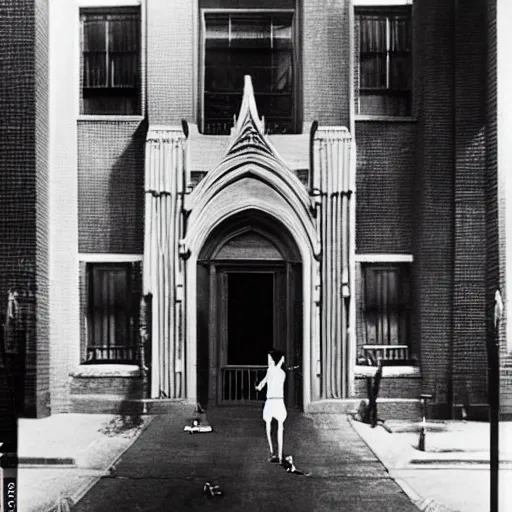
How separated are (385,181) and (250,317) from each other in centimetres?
61

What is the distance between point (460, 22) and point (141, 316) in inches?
54.3

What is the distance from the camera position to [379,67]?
2.64m

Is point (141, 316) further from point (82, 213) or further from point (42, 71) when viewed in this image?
point (42, 71)

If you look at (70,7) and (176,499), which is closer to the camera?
(176,499)

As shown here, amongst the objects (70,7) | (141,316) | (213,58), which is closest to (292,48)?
(213,58)

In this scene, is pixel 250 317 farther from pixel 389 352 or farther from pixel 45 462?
pixel 45 462

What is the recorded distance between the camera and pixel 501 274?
2.66 meters

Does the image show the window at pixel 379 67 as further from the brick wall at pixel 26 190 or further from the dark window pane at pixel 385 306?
the brick wall at pixel 26 190

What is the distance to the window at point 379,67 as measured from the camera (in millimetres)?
2637

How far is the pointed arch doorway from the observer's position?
255 cm

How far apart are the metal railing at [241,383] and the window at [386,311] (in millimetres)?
356

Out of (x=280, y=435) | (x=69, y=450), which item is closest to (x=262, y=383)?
(x=280, y=435)

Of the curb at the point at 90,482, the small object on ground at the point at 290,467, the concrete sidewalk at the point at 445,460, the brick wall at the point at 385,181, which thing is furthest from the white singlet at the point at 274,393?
the brick wall at the point at 385,181

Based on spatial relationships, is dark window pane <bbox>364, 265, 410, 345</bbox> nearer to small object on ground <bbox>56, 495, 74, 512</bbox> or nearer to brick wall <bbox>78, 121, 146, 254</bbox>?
brick wall <bbox>78, 121, 146, 254</bbox>
